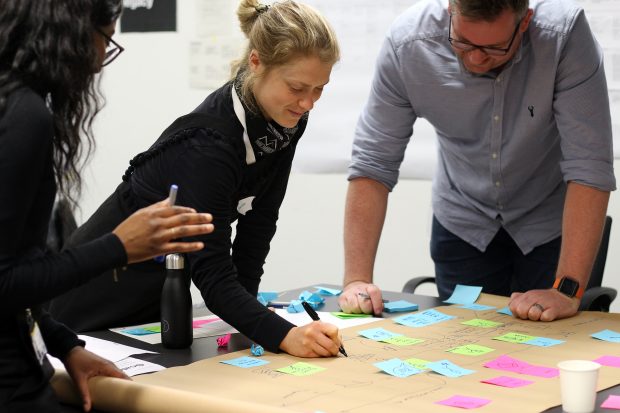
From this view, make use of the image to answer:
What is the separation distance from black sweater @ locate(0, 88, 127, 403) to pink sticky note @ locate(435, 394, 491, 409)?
0.53 metres

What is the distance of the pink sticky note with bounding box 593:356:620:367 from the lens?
59.0 inches

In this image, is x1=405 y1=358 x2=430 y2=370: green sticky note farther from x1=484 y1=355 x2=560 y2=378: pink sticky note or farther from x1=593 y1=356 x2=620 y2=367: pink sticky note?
x1=593 y1=356 x2=620 y2=367: pink sticky note

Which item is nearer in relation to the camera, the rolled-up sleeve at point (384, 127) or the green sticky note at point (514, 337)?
the green sticky note at point (514, 337)

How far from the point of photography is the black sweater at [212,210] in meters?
1.59

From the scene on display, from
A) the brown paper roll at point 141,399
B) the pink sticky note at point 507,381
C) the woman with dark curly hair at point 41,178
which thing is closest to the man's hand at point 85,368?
the brown paper roll at point 141,399

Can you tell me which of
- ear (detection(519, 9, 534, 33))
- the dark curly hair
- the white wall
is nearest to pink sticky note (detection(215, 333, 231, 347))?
the dark curly hair

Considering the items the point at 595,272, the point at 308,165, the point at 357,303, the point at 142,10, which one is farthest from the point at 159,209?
the point at 142,10

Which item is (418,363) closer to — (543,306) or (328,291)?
(543,306)

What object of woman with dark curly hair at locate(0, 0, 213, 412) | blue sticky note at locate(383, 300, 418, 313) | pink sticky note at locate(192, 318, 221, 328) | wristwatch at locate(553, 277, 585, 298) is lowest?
pink sticky note at locate(192, 318, 221, 328)

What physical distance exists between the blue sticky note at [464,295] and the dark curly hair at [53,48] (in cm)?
119

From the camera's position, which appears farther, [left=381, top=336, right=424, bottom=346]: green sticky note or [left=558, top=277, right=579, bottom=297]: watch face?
[left=558, top=277, right=579, bottom=297]: watch face

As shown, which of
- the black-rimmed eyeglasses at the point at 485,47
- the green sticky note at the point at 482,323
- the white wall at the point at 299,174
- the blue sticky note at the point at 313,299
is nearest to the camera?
the green sticky note at the point at 482,323

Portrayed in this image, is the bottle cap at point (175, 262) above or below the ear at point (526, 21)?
below

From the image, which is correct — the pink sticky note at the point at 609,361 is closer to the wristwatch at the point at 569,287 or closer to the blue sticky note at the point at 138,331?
the wristwatch at the point at 569,287
